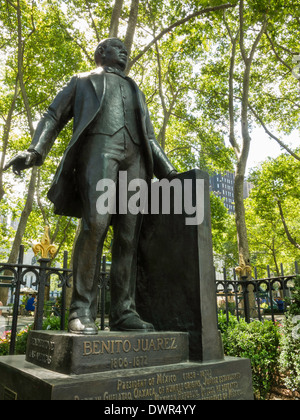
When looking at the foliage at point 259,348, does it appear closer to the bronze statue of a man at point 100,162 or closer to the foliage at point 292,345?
the foliage at point 292,345

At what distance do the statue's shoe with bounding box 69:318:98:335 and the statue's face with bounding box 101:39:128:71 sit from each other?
8.47ft

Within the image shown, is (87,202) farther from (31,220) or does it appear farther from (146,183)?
(31,220)

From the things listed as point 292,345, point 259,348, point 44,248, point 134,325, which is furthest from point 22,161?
point 259,348

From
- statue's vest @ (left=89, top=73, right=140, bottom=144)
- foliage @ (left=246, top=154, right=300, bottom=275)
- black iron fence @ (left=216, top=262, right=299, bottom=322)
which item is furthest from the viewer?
foliage @ (left=246, top=154, right=300, bottom=275)

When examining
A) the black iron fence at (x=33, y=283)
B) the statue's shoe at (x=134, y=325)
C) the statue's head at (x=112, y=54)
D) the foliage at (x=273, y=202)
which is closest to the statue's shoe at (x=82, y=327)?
the statue's shoe at (x=134, y=325)

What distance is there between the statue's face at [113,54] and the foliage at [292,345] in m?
4.49

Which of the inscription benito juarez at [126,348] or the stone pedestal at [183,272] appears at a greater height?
the stone pedestal at [183,272]

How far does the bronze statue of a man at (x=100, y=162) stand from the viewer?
292cm

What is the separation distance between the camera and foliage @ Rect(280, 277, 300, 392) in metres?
5.45

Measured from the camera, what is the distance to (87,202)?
2986mm

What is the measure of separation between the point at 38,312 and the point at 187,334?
2.72m

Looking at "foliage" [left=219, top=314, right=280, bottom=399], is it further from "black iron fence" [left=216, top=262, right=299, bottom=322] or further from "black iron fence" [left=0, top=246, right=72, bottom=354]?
"black iron fence" [left=0, top=246, right=72, bottom=354]

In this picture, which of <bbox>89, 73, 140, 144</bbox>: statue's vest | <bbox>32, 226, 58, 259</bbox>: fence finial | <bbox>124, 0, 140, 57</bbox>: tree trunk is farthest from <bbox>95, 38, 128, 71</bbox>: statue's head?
<bbox>124, 0, 140, 57</bbox>: tree trunk

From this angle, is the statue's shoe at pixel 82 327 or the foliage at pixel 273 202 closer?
the statue's shoe at pixel 82 327
